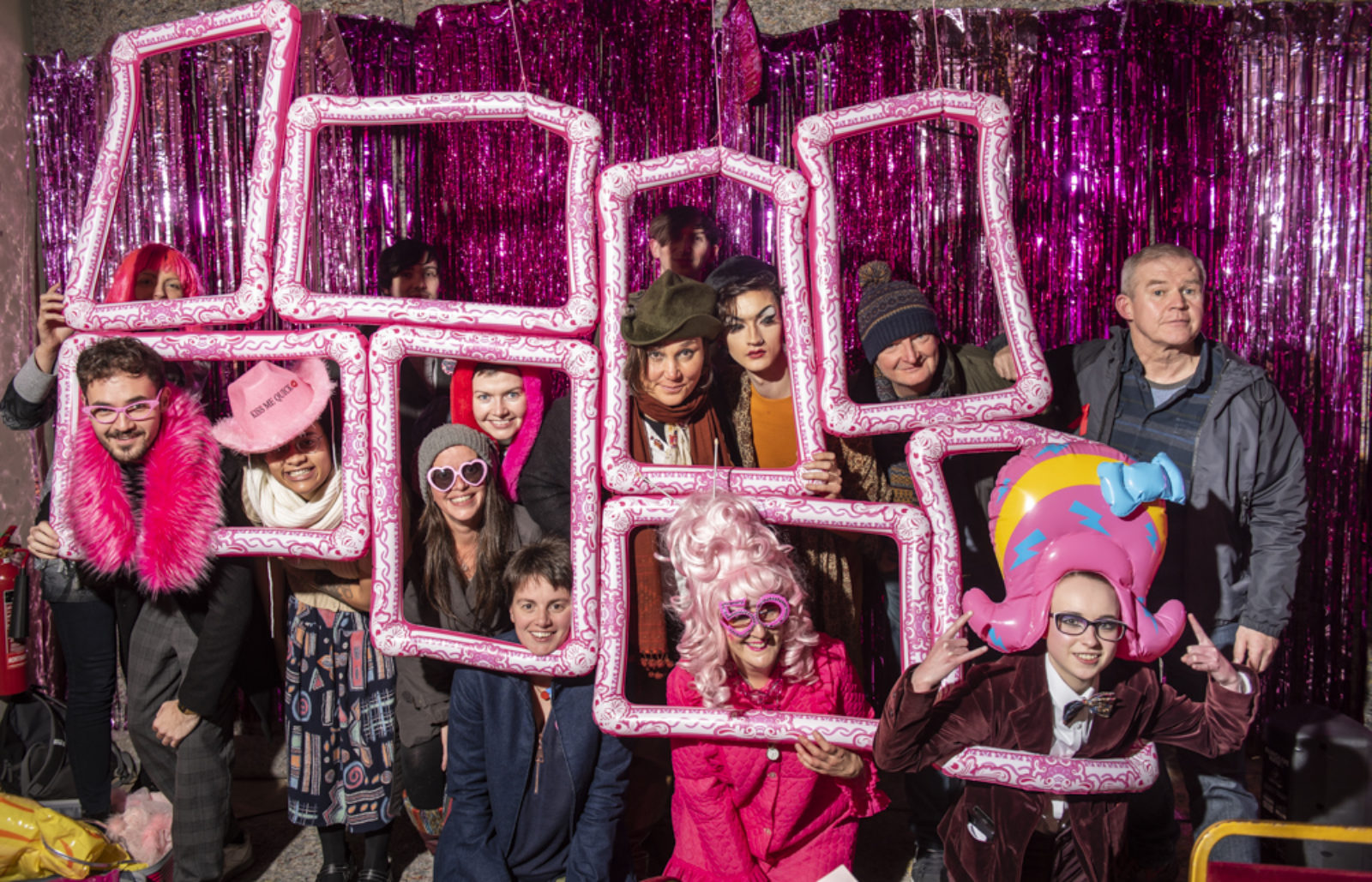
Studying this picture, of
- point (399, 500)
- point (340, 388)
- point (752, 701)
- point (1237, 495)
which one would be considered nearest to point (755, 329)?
point (752, 701)

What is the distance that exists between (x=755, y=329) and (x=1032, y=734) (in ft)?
4.08

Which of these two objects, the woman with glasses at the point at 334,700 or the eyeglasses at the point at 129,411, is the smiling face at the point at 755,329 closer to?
the woman with glasses at the point at 334,700

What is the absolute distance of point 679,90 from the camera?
341cm

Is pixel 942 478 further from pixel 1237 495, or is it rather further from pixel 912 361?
pixel 1237 495

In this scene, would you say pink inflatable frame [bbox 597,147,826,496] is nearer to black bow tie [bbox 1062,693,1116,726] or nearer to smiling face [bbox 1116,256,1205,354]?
black bow tie [bbox 1062,693,1116,726]

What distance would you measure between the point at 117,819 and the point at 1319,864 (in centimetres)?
388

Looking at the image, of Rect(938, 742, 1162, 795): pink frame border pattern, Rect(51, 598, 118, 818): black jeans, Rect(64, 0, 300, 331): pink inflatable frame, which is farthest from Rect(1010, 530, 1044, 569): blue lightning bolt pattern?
Rect(51, 598, 118, 818): black jeans

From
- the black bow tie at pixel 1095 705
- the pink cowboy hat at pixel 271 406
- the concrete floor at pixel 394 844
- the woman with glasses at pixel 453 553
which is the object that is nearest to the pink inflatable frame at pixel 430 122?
the pink cowboy hat at pixel 271 406

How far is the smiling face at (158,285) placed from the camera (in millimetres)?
2918

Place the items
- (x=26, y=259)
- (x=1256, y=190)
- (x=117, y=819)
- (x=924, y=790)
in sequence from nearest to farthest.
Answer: (x=924, y=790) → (x=117, y=819) → (x=1256, y=190) → (x=26, y=259)

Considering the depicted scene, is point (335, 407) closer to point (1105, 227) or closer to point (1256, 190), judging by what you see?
point (1105, 227)

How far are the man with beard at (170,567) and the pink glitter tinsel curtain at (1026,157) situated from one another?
118 cm

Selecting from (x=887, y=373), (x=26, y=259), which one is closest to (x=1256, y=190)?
(x=887, y=373)

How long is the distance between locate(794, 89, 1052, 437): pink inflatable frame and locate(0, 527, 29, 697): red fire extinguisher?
288 cm
